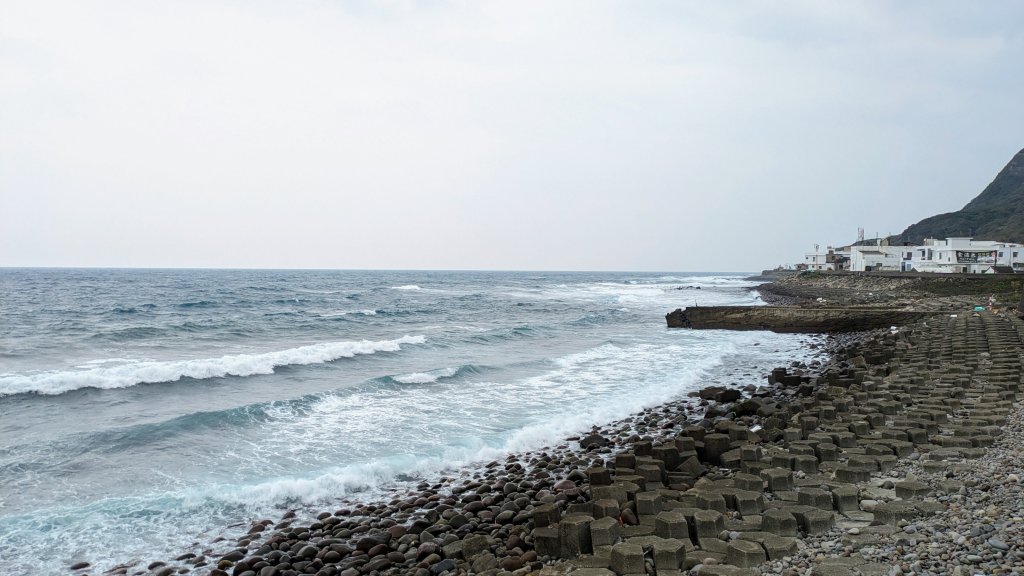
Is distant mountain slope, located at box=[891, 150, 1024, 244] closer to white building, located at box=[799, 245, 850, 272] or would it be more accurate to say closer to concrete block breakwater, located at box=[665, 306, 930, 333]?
white building, located at box=[799, 245, 850, 272]

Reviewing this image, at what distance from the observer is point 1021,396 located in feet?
32.9

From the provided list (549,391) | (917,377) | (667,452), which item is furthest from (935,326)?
(667,452)

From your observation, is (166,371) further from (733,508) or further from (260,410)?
(733,508)

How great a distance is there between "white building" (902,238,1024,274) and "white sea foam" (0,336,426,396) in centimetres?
5453

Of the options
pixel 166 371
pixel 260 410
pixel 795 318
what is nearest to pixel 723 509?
pixel 260 410

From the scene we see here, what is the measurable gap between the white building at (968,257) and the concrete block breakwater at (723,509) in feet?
176

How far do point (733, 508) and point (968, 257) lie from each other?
6623 centimetres

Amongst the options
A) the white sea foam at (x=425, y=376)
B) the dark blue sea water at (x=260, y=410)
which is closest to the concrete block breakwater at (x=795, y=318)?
the dark blue sea water at (x=260, y=410)

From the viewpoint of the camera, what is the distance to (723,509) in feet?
20.3

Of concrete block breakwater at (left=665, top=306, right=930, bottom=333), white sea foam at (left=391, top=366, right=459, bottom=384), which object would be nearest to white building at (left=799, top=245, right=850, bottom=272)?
concrete block breakwater at (left=665, top=306, right=930, bottom=333)

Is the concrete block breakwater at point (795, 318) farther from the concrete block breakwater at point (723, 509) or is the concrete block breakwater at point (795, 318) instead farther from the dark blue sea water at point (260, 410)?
the concrete block breakwater at point (723, 509)

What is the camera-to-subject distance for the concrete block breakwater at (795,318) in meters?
27.0

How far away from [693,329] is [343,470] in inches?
943

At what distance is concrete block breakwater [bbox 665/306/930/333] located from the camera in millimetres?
26970
